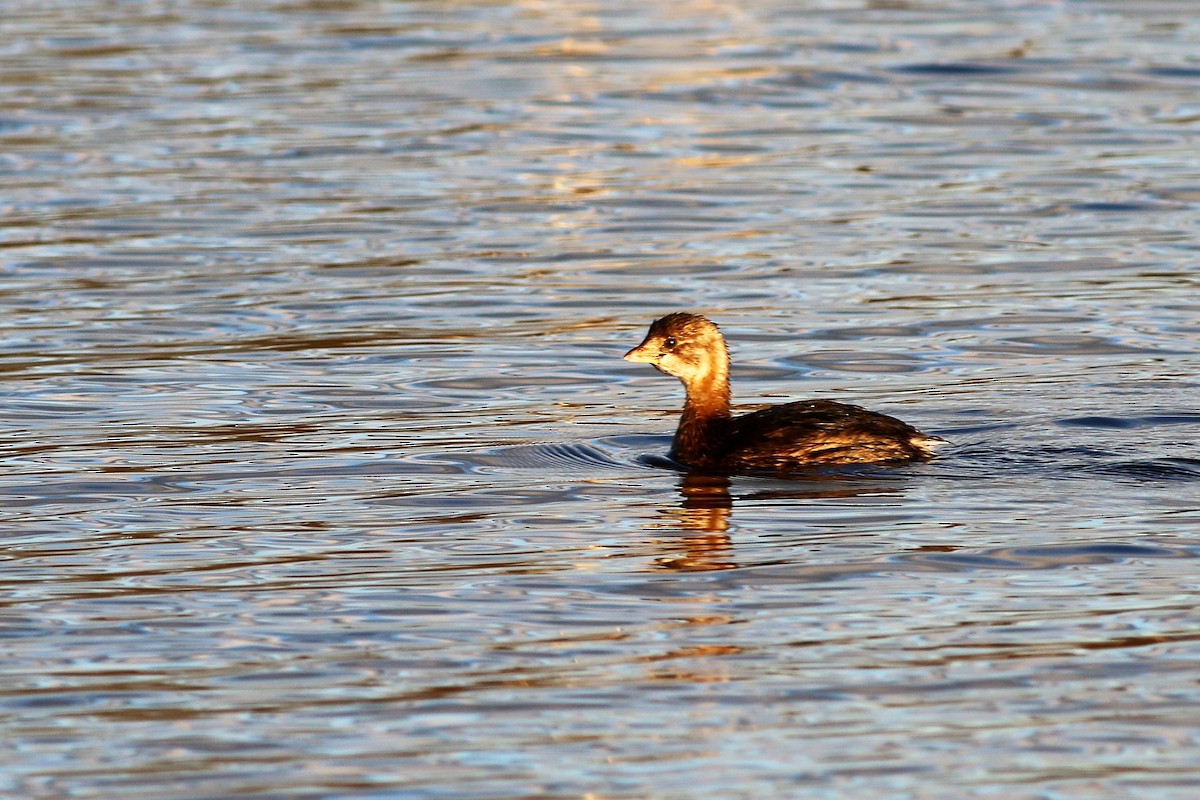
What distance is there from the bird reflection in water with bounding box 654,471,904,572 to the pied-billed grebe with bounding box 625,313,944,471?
0.15m

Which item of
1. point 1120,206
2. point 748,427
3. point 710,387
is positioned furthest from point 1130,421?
point 1120,206

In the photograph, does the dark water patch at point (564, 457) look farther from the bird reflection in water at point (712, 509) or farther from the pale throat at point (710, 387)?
the bird reflection in water at point (712, 509)

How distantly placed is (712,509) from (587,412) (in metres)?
2.32

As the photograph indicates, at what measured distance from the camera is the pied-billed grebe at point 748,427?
36.4 feet

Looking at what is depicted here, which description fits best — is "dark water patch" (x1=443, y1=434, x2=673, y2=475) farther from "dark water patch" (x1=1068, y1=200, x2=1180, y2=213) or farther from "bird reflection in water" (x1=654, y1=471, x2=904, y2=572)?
"dark water patch" (x1=1068, y1=200, x2=1180, y2=213)

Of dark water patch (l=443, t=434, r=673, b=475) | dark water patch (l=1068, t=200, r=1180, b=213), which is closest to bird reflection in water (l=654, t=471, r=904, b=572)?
dark water patch (l=443, t=434, r=673, b=475)

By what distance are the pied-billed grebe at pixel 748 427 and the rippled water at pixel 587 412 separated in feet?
0.54

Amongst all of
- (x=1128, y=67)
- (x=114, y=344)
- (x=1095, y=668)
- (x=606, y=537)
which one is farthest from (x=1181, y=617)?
(x=1128, y=67)

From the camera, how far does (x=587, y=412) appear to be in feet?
41.8

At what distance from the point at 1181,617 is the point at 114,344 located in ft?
27.5

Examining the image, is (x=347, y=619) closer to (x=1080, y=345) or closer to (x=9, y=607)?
(x=9, y=607)

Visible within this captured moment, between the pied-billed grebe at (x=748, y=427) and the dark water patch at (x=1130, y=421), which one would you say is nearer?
the pied-billed grebe at (x=748, y=427)

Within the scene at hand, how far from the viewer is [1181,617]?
820 cm

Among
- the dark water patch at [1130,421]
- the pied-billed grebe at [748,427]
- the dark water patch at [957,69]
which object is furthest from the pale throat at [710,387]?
the dark water patch at [957,69]
